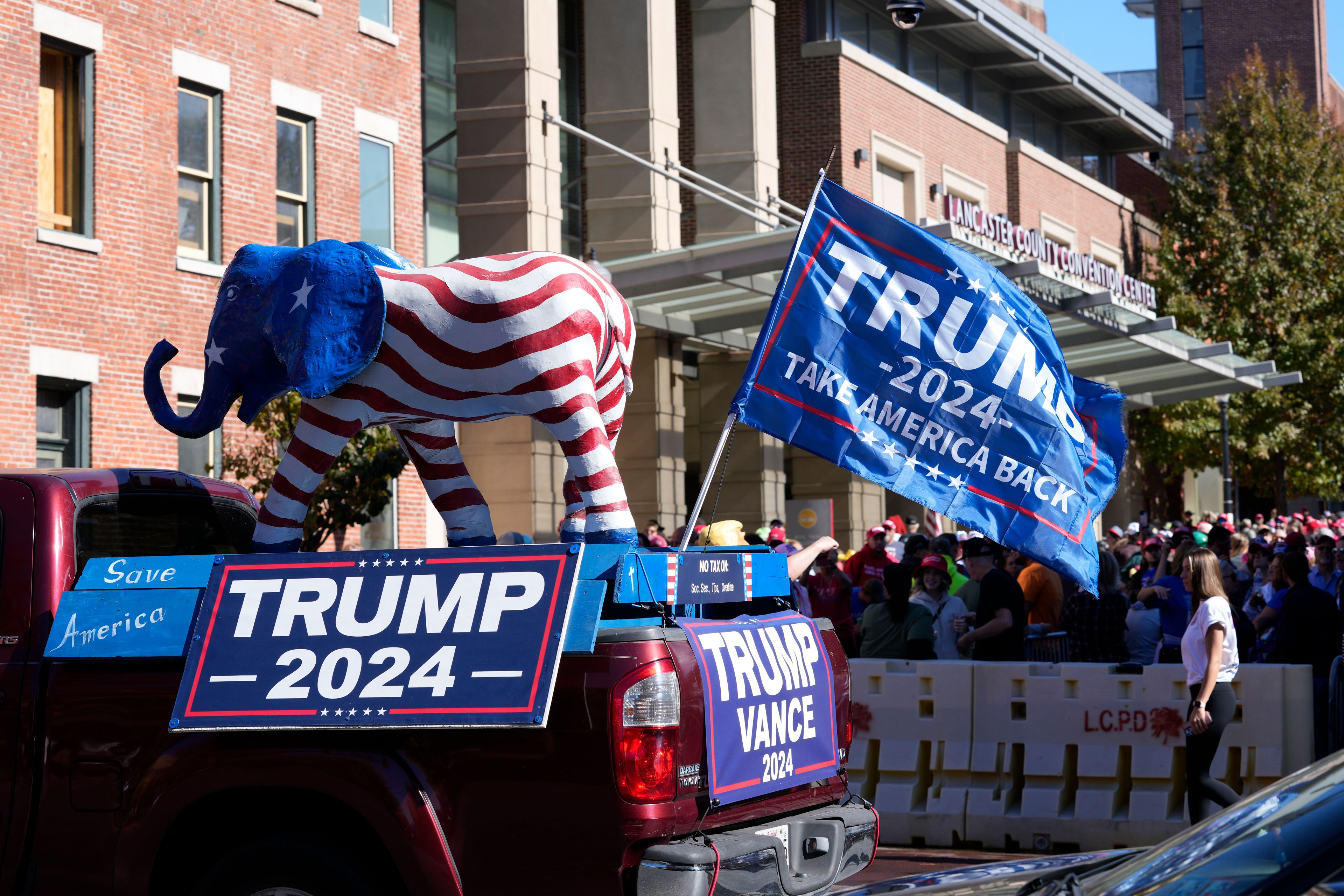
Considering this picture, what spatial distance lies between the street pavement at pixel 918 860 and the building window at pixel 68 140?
38.6ft

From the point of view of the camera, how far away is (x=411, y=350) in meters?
6.00

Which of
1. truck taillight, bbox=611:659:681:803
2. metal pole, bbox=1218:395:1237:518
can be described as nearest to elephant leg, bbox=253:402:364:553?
truck taillight, bbox=611:659:681:803

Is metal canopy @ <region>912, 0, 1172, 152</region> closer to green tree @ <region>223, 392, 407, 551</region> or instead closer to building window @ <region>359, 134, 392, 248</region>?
building window @ <region>359, 134, 392, 248</region>

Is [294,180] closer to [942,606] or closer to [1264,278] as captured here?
[942,606]

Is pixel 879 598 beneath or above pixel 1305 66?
beneath

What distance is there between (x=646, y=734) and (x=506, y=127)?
67.8 feet

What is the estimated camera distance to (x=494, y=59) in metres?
24.2

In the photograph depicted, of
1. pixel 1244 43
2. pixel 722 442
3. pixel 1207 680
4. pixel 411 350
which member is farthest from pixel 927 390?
pixel 1244 43

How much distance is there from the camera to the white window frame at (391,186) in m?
20.7

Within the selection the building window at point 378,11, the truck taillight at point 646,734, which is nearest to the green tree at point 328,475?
the building window at point 378,11

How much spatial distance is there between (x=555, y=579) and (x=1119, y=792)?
19.9 feet

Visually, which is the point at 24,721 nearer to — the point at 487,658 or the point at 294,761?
the point at 294,761

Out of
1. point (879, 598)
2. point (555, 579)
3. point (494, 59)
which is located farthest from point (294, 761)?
point (494, 59)

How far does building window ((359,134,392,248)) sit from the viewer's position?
20547mm
